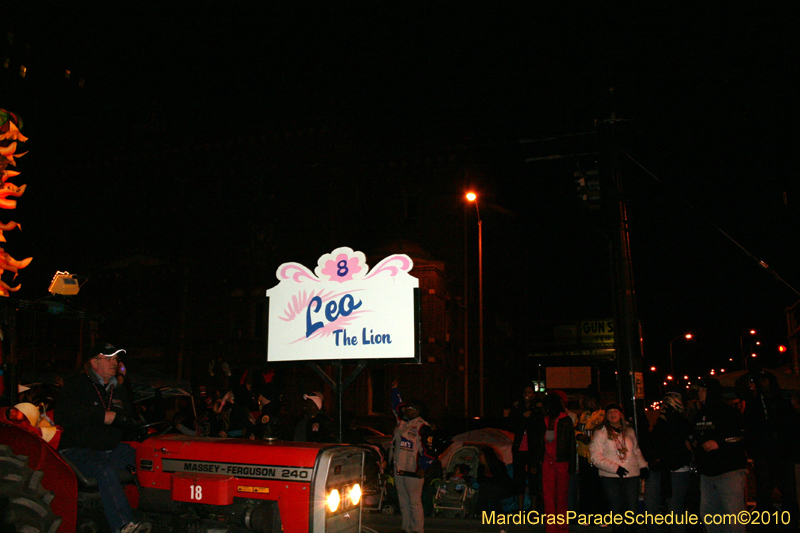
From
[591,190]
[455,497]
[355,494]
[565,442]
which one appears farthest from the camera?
[591,190]

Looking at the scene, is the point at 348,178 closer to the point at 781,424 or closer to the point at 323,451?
the point at 781,424

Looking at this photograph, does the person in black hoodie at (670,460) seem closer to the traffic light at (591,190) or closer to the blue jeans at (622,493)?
the blue jeans at (622,493)

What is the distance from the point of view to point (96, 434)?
5.46 m

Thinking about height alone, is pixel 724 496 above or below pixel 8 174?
below

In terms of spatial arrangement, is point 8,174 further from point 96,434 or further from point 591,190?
point 591,190

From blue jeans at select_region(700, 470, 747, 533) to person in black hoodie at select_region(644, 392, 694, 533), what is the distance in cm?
69

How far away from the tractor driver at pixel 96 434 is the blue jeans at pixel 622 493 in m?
5.76

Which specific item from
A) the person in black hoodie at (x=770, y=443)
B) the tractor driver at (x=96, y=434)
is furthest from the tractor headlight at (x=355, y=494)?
the person in black hoodie at (x=770, y=443)

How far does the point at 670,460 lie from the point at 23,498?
7.57 meters

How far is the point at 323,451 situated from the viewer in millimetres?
5809

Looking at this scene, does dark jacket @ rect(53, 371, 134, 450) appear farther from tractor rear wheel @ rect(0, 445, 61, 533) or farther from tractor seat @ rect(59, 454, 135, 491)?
tractor rear wheel @ rect(0, 445, 61, 533)

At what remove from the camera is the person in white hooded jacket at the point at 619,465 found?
8.21 meters

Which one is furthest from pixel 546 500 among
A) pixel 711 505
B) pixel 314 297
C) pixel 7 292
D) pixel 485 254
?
pixel 485 254

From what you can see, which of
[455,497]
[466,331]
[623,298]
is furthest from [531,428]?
[466,331]
